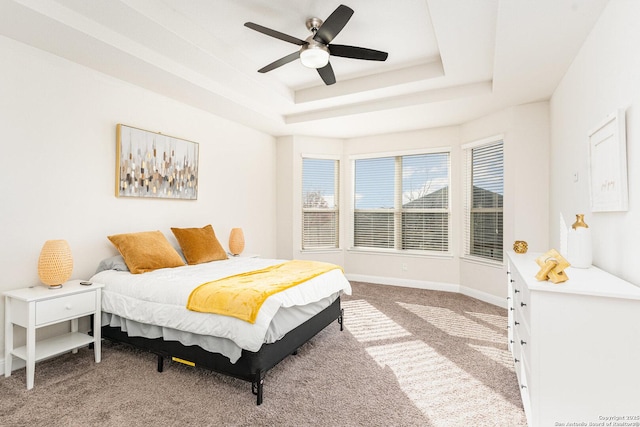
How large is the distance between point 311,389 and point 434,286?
344 cm

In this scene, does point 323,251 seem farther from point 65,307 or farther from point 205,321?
point 65,307

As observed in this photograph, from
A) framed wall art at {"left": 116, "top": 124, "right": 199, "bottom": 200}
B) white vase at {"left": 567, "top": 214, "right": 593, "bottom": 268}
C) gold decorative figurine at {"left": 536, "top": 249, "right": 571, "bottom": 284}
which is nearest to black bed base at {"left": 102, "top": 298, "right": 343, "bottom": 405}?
framed wall art at {"left": 116, "top": 124, "right": 199, "bottom": 200}

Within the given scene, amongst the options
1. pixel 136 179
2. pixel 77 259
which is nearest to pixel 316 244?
pixel 136 179

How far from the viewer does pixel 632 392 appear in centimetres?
144

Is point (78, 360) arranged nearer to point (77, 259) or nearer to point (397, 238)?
point (77, 259)

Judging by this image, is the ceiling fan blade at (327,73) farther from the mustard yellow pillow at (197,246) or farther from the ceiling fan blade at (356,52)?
the mustard yellow pillow at (197,246)

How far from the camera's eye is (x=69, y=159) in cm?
288

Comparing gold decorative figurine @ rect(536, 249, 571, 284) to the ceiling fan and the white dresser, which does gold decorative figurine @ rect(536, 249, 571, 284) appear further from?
the ceiling fan

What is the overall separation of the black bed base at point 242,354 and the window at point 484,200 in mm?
2922

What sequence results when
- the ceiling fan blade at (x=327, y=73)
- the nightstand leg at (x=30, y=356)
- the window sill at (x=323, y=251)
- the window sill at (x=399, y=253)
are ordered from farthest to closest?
the window sill at (x=323, y=251) → the window sill at (x=399, y=253) → the ceiling fan blade at (x=327, y=73) → the nightstand leg at (x=30, y=356)

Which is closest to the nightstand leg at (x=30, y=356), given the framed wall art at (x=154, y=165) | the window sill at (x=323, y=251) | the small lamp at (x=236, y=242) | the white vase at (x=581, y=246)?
the framed wall art at (x=154, y=165)

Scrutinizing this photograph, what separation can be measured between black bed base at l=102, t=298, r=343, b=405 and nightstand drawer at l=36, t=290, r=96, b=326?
1.11 ft

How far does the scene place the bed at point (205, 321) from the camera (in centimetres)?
210

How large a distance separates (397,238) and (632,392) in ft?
13.5
